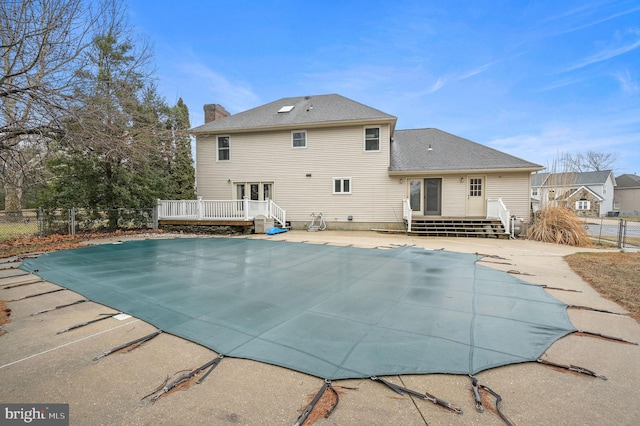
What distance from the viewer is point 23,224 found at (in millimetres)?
10258

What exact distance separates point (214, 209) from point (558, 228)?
1389 cm

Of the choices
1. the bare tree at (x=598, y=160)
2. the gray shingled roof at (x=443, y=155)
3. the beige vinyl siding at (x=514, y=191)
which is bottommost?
the beige vinyl siding at (x=514, y=191)

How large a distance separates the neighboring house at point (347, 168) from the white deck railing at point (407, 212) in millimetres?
262

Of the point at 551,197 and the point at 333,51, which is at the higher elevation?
the point at 333,51

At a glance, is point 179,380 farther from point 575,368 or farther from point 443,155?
point 443,155

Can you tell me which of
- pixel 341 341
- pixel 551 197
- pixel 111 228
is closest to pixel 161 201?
pixel 111 228

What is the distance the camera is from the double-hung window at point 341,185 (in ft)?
46.1

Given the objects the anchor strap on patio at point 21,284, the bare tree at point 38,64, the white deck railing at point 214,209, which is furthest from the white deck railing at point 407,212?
the anchor strap on patio at point 21,284

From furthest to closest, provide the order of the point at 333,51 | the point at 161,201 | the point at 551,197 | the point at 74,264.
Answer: the point at 333,51
the point at 161,201
the point at 551,197
the point at 74,264

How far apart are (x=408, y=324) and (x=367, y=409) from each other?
1469mm

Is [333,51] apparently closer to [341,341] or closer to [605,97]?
[341,341]

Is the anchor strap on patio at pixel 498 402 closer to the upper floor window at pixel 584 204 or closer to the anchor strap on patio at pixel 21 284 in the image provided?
the anchor strap on patio at pixel 21 284

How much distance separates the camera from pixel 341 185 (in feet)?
46.3

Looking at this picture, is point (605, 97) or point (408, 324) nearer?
point (408, 324)
